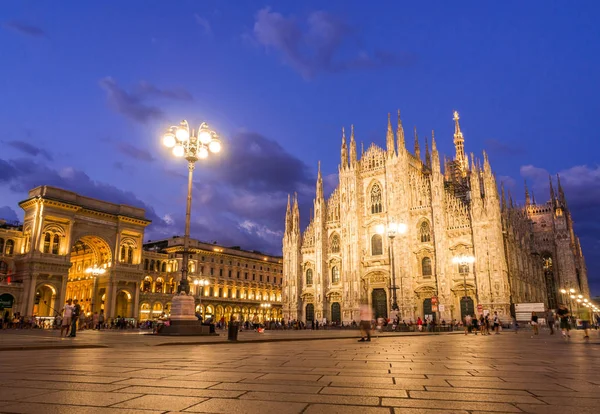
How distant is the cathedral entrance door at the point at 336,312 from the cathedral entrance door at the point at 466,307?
556 inches

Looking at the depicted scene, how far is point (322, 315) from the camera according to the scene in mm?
53125

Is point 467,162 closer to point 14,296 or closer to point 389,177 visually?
point 389,177

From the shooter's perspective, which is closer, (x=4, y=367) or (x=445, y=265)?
(x=4, y=367)

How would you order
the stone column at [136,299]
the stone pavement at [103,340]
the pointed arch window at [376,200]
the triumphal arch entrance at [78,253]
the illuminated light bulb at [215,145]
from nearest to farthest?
1. the stone pavement at [103,340]
2. the illuminated light bulb at [215,145]
3. the triumphal arch entrance at [78,253]
4. the pointed arch window at [376,200]
5. the stone column at [136,299]

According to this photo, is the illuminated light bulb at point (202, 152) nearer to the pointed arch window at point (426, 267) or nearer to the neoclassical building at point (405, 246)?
the neoclassical building at point (405, 246)

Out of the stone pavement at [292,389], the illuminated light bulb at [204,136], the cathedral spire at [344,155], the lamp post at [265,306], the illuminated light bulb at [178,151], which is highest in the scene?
the cathedral spire at [344,155]

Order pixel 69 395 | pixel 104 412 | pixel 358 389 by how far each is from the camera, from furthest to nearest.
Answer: pixel 358 389 < pixel 69 395 < pixel 104 412

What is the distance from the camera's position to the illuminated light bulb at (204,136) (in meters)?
20.2

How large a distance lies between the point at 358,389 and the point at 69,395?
291 centimetres

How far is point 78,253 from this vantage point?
62.9 meters

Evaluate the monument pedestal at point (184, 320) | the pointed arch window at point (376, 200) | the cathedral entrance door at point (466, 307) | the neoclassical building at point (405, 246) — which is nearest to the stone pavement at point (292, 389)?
the monument pedestal at point (184, 320)

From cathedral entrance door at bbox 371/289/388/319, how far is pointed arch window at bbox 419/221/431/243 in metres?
7.60

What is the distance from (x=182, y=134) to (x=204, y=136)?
98cm

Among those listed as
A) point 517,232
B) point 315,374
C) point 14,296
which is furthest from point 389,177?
point 315,374
